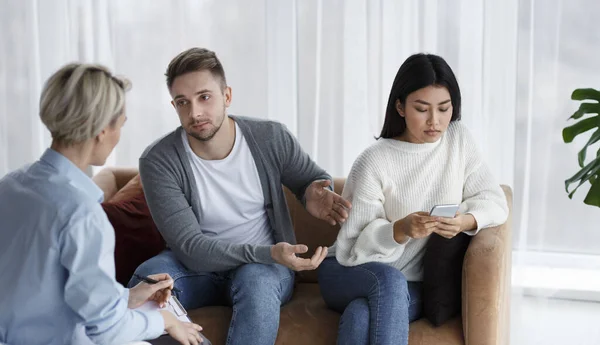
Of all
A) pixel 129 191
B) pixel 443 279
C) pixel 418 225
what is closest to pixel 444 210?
pixel 418 225

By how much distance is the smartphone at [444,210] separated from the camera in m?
2.36

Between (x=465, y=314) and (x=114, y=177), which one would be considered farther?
(x=114, y=177)

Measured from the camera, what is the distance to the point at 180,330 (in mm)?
2145

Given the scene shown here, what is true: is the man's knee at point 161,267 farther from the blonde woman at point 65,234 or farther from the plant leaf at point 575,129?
the plant leaf at point 575,129

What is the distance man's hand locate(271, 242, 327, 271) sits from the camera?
2.43 meters

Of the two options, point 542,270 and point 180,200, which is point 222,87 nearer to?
point 180,200

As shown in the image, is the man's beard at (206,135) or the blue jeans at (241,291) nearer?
the blue jeans at (241,291)

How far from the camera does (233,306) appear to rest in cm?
251

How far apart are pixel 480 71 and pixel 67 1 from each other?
1950 mm

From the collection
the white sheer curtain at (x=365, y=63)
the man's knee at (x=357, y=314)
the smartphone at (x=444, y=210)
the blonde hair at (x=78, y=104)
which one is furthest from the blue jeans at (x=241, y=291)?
the white sheer curtain at (x=365, y=63)

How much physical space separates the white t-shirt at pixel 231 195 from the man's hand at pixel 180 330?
1.84 feet

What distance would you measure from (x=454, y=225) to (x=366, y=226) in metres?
0.28

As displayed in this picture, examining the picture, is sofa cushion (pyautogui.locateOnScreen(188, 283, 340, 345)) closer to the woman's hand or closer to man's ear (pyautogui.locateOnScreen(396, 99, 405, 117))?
the woman's hand

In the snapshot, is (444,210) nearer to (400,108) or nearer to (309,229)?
(400,108)
